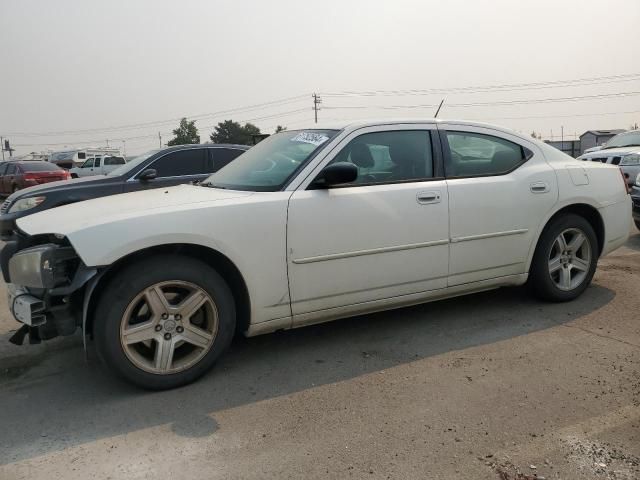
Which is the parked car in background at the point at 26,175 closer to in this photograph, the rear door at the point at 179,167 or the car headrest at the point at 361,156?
the rear door at the point at 179,167

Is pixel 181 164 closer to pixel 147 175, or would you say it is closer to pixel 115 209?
pixel 147 175

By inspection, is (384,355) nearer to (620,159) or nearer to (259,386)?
(259,386)

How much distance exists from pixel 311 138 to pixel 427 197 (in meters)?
0.94

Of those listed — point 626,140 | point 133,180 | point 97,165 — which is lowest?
point 133,180

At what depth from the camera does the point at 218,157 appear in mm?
7879

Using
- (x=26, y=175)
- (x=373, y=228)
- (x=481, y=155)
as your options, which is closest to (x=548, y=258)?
(x=481, y=155)

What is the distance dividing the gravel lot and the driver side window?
1.18 meters

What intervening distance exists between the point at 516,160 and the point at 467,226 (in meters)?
0.85

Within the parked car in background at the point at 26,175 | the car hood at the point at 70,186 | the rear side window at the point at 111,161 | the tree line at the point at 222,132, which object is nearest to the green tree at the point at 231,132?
the tree line at the point at 222,132

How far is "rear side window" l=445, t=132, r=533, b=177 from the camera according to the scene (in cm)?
408

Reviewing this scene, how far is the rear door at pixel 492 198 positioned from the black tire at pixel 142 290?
1739 mm

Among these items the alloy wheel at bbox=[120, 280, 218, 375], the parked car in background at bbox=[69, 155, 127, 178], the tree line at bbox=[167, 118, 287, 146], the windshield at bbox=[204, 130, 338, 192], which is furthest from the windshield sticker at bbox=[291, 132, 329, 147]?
the tree line at bbox=[167, 118, 287, 146]

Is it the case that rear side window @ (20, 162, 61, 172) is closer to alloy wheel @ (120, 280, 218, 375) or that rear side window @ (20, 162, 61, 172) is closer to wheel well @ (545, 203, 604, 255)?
alloy wheel @ (120, 280, 218, 375)

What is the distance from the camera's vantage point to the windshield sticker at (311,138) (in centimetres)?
377
